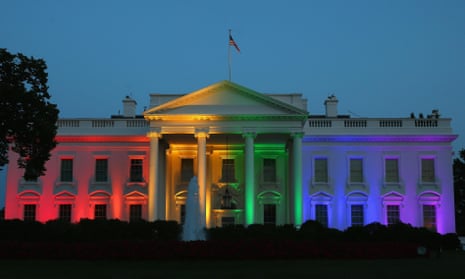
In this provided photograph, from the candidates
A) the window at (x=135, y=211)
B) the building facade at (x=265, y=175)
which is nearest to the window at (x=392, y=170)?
the building facade at (x=265, y=175)

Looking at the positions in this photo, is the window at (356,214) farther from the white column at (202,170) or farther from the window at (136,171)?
the window at (136,171)

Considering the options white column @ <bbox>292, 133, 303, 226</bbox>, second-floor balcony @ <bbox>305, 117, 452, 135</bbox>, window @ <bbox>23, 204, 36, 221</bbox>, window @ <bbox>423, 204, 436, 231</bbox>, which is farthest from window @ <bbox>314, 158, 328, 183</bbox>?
window @ <bbox>23, 204, 36, 221</bbox>

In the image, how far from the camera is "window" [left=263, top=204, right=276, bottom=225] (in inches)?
1629

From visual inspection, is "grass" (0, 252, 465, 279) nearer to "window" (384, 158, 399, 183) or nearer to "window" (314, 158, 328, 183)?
"window" (384, 158, 399, 183)

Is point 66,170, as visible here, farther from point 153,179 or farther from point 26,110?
point 26,110

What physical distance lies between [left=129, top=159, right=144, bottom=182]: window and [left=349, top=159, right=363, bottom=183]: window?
46.1ft

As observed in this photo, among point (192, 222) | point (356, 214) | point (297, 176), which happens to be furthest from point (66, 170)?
point (356, 214)

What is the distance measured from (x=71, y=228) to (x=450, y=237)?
819 inches

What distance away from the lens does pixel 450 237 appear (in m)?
35.0

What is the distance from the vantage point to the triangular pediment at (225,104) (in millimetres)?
37500

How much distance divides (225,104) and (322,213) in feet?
32.6

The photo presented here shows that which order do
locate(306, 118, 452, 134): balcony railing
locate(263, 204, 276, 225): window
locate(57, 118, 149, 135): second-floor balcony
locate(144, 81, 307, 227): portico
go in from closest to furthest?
locate(144, 81, 307, 227): portico, locate(263, 204, 276, 225): window, locate(306, 118, 452, 134): balcony railing, locate(57, 118, 149, 135): second-floor balcony

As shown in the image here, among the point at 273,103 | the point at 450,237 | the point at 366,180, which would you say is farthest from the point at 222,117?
the point at 450,237

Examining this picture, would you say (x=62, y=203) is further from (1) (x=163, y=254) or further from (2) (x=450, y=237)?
(2) (x=450, y=237)
